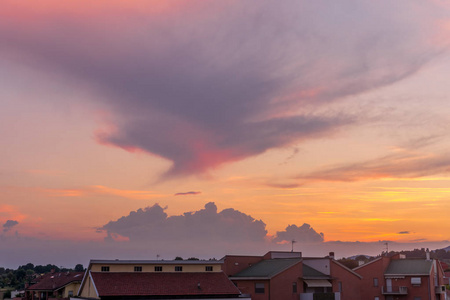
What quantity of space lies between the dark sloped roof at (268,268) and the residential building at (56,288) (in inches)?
1017

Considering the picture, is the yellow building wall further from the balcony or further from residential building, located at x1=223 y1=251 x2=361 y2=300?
the balcony

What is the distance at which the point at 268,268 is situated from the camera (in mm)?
85562

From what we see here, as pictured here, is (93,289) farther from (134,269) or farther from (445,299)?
(445,299)

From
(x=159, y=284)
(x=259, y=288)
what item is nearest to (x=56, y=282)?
(x=159, y=284)

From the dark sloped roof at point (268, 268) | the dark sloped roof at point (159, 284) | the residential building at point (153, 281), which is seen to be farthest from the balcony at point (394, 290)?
the dark sloped roof at point (159, 284)

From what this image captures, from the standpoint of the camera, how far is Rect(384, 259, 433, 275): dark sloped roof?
9662 centimetres

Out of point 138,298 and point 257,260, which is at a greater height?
point 257,260

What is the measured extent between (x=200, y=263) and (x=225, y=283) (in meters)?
4.72

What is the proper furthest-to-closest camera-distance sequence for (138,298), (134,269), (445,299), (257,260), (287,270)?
(445,299) < (257,260) < (287,270) < (134,269) < (138,298)

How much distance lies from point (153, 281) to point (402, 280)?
4968 cm

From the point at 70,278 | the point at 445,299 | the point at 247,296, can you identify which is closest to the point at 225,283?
the point at 247,296

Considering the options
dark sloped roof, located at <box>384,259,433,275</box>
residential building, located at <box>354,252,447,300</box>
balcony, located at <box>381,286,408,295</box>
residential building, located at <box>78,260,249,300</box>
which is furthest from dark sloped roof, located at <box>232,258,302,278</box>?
dark sloped roof, located at <box>384,259,433,275</box>

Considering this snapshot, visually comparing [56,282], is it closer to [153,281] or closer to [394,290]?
[153,281]

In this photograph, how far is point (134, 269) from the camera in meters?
71.9
